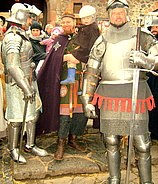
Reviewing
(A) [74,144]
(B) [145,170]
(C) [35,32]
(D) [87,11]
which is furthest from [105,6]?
(B) [145,170]

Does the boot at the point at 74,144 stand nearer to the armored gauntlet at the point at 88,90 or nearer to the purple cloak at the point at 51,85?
the purple cloak at the point at 51,85

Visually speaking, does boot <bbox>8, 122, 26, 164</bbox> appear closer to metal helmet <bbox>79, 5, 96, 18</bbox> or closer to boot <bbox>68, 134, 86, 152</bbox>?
boot <bbox>68, 134, 86, 152</bbox>

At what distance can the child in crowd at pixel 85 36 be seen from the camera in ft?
9.15

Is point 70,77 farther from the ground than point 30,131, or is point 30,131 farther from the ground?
point 70,77

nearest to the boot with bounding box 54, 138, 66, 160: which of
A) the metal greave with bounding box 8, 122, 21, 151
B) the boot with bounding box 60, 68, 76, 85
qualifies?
the metal greave with bounding box 8, 122, 21, 151

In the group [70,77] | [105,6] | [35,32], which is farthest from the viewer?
[105,6]

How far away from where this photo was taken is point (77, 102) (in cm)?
313

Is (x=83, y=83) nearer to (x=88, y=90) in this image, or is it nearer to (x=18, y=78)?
(x=88, y=90)

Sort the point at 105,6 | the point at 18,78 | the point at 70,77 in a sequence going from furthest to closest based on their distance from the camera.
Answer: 1. the point at 105,6
2. the point at 70,77
3. the point at 18,78

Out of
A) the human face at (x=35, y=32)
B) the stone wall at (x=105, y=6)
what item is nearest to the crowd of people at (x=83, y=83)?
the human face at (x=35, y=32)

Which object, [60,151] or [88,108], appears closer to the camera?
[88,108]

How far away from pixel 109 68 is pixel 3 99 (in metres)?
1.90

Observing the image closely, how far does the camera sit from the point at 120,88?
2.25 metres

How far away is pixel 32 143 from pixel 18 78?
0.98 metres
